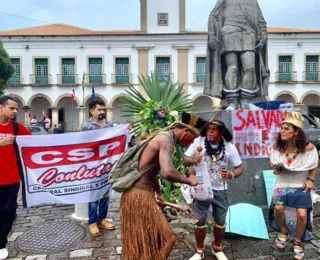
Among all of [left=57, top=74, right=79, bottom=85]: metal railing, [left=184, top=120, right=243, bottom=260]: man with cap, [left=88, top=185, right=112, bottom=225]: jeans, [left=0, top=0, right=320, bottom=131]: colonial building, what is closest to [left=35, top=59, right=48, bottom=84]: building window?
[left=0, top=0, right=320, bottom=131]: colonial building

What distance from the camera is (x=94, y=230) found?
4125 mm

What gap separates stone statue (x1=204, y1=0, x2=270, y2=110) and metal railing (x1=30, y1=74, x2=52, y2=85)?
81.9ft

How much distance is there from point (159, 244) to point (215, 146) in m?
1.22

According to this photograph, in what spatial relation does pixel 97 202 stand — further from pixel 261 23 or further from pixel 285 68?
pixel 285 68

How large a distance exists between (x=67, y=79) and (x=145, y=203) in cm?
2697

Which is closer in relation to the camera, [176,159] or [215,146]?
[215,146]

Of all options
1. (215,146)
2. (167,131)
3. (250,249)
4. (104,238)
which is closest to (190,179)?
(167,131)

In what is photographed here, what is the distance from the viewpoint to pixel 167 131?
2.72 m

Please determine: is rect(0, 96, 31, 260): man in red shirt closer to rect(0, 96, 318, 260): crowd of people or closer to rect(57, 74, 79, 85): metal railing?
rect(0, 96, 318, 260): crowd of people

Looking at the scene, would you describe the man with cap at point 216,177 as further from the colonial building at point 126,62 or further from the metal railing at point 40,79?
the metal railing at point 40,79

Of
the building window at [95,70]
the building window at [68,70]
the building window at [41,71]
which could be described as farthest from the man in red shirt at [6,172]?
the building window at [41,71]

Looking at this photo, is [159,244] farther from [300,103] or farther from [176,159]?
[300,103]

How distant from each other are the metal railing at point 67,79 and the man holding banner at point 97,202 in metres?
24.6

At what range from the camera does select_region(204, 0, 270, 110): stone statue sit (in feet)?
17.9
